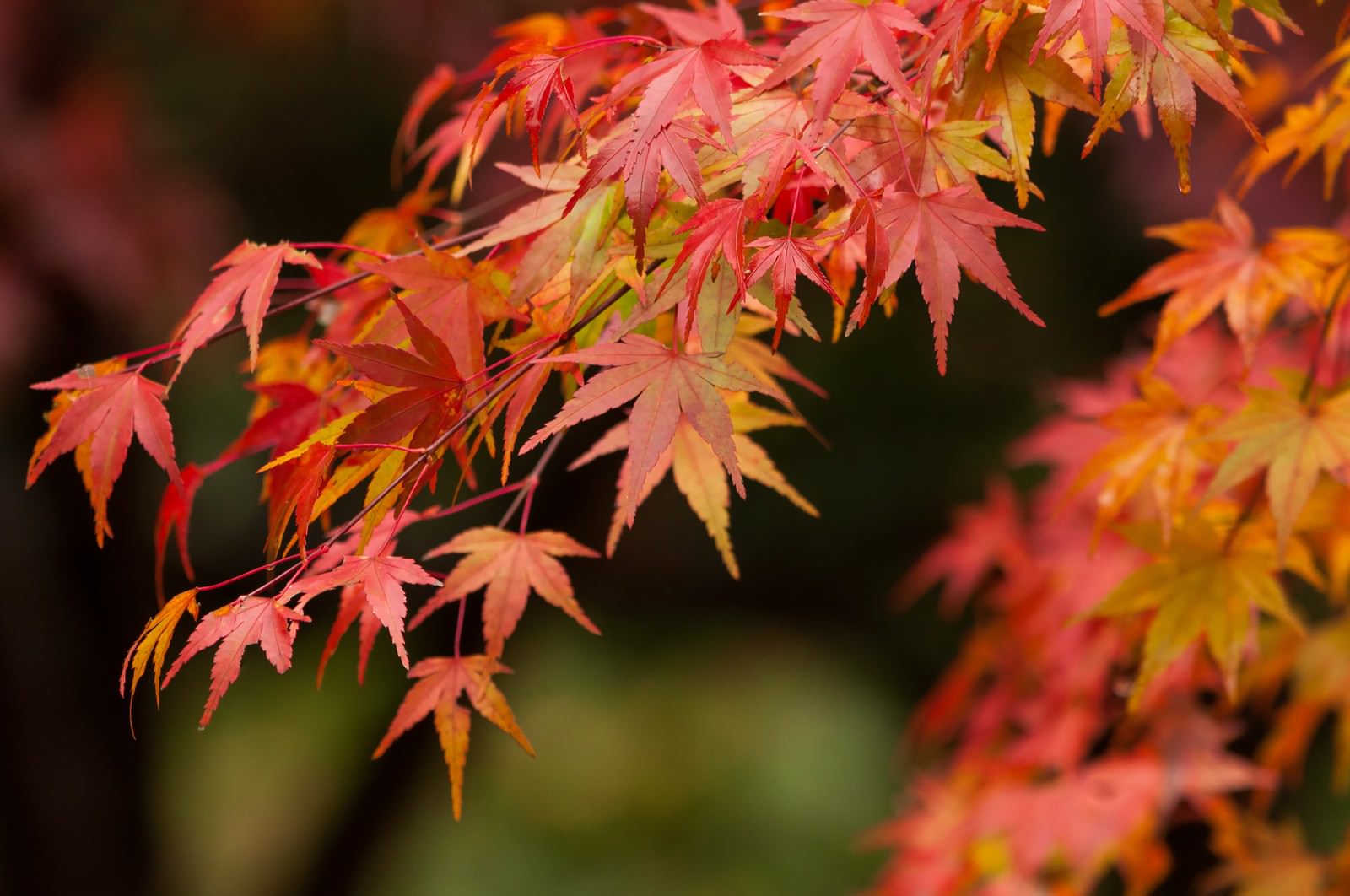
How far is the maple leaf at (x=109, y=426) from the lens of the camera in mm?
827

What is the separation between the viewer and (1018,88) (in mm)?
786

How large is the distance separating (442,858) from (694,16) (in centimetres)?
446

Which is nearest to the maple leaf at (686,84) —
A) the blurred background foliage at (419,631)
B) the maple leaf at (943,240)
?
the maple leaf at (943,240)

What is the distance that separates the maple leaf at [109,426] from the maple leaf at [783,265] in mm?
449

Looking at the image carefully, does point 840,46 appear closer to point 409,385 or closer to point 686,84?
point 686,84

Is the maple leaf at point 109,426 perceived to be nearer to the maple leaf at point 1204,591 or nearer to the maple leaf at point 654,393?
the maple leaf at point 654,393

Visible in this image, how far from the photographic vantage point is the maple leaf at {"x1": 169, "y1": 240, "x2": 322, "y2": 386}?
33.0 inches

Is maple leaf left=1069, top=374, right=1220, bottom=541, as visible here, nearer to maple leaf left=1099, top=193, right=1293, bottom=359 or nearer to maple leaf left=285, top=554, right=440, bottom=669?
maple leaf left=1099, top=193, right=1293, bottom=359

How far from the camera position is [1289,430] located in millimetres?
989

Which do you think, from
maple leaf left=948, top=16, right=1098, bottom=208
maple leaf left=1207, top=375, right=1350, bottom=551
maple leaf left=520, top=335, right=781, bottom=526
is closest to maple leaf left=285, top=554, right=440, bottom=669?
maple leaf left=520, top=335, right=781, bottom=526

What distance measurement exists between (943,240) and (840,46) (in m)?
0.14

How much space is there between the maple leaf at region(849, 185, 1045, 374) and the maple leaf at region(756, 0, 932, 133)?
7 centimetres

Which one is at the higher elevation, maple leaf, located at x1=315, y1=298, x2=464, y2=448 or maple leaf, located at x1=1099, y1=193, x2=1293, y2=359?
maple leaf, located at x1=315, y1=298, x2=464, y2=448

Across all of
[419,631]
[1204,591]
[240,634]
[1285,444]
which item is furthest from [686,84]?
[419,631]
